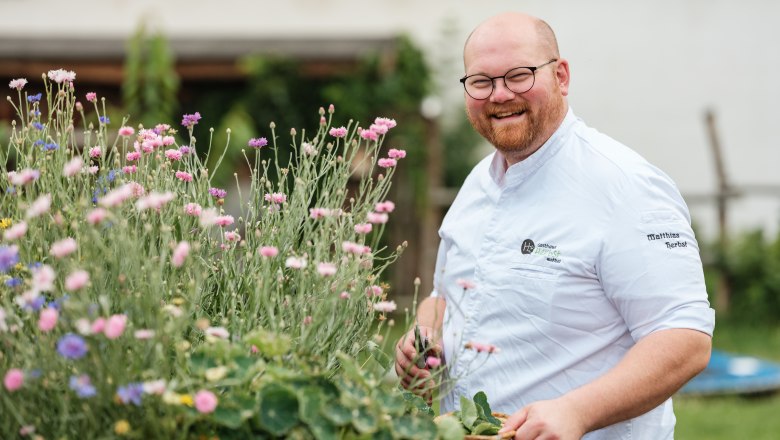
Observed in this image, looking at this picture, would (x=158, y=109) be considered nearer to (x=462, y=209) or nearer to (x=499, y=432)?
(x=462, y=209)

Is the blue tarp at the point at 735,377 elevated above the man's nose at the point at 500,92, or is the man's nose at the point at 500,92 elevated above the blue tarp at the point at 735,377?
the man's nose at the point at 500,92

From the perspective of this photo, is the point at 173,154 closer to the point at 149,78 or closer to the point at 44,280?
the point at 44,280

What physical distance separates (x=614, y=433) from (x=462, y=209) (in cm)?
75

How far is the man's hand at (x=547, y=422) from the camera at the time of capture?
1.86 metres

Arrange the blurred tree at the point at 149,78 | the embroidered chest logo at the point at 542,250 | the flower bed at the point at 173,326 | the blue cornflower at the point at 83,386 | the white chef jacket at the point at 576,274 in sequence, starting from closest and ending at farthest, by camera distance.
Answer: the blue cornflower at the point at 83,386, the flower bed at the point at 173,326, the white chef jacket at the point at 576,274, the embroidered chest logo at the point at 542,250, the blurred tree at the point at 149,78

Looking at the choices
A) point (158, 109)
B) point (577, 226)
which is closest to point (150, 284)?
point (577, 226)

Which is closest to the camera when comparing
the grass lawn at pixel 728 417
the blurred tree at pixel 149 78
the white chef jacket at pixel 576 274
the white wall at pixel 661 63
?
the white chef jacket at pixel 576 274

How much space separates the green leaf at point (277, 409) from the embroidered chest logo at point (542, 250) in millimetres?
927

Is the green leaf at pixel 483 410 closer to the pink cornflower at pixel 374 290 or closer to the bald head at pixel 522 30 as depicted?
the pink cornflower at pixel 374 290

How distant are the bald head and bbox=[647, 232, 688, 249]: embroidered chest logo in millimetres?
526

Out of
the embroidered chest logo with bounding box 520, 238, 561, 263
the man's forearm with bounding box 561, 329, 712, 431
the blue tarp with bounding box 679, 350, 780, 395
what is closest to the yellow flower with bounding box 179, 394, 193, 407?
the man's forearm with bounding box 561, 329, 712, 431

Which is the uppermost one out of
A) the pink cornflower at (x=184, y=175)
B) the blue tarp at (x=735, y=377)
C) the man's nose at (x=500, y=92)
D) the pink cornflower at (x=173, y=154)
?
the man's nose at (x=500, y=92)

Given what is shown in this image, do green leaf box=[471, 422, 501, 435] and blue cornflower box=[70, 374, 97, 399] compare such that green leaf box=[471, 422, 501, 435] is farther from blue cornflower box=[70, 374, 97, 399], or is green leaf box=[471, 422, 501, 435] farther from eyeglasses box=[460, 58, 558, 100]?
eyeglasses box=[460, 58, 558, 100]

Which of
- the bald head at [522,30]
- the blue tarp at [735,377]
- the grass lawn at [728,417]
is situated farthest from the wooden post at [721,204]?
the bald head at [522,30]
